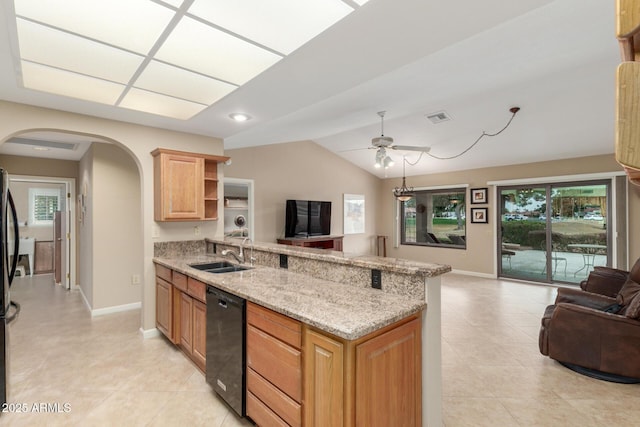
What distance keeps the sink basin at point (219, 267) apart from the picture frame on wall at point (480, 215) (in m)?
5.69

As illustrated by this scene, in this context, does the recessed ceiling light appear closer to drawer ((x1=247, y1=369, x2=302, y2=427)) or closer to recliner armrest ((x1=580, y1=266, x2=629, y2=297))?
drawer ((x1=247, y1=369, x2=302, y2=427))

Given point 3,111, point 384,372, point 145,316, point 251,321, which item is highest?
point 3,111

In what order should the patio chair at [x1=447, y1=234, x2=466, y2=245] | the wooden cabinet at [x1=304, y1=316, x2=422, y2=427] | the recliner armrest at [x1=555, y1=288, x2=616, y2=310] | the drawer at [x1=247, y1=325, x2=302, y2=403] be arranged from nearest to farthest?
1. the wooden cabinet at [x1=304, y1=316, x2=422, y2=427]
2. the drawer at [x1=247, y1=325, x2=302, y2=403]
3. the recliner armrest at [x1=555, y1=288, x2=616, y2=310]
4. the patio chair at [x1=447, y1=234, x2=466, y2=245]

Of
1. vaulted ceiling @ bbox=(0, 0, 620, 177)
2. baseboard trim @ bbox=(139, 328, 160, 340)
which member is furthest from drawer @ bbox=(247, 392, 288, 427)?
vaulted ceiling @ bbox=(0, 0, 620, 177)

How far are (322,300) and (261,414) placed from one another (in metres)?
0.79

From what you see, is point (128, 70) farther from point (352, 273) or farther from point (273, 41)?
point (352, 273)

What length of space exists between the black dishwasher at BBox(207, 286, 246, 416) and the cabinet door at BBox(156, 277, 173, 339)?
99cm

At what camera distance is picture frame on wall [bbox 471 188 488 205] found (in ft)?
22.2

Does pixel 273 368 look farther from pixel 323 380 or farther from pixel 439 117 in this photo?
pixel 439 117

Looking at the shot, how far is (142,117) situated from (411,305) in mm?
3206

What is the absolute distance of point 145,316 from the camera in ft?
11.6

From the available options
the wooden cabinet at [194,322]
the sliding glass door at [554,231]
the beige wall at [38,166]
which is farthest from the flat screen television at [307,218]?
the beige wall at [38,166]

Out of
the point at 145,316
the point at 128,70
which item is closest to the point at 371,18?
the point at 128,70

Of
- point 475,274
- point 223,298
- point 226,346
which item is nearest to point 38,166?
point 223,298
